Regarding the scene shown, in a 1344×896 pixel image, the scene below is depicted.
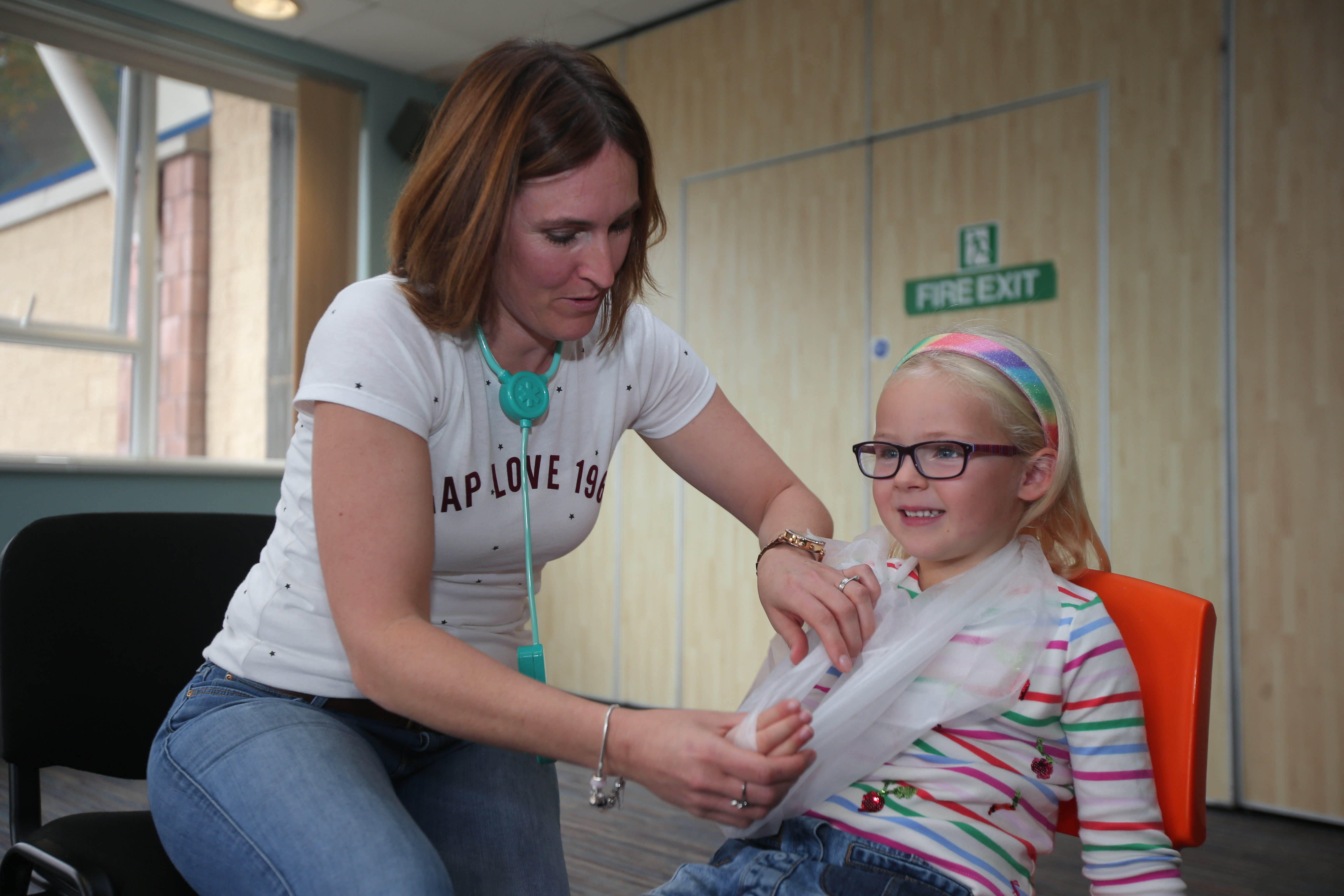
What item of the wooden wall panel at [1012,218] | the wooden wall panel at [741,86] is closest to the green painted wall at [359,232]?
the wooden wall panel at [741,86]

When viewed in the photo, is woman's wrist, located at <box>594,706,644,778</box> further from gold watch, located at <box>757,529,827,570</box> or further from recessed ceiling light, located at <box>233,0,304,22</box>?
recessed ceiling light, located at <box>233,0,304,22</box>

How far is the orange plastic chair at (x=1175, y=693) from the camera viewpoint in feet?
3.18

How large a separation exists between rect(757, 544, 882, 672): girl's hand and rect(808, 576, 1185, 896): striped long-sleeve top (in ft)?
0.43

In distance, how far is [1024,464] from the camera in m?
1.15

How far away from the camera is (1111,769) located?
3.20 feet

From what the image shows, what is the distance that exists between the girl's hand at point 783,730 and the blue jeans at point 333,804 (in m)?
0.34

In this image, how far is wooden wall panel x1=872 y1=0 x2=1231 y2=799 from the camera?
115 inches

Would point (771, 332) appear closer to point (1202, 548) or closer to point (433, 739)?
point (1202, 548)

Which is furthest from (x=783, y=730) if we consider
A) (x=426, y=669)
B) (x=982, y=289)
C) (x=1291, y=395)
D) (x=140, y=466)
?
(x=140, y=466)

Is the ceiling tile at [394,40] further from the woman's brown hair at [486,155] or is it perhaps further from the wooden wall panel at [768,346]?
the woman's brown hair at [486,155]

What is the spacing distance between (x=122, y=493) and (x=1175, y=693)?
13.3 ft

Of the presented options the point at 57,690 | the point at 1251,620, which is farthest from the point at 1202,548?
the point at 57,690

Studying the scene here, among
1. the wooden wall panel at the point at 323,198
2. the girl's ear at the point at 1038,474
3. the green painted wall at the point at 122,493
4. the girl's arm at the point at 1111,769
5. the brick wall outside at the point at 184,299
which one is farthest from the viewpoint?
the wooden wall panel at the point at 323,198

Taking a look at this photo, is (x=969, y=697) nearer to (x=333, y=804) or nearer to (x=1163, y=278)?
(x=333, y=804)
